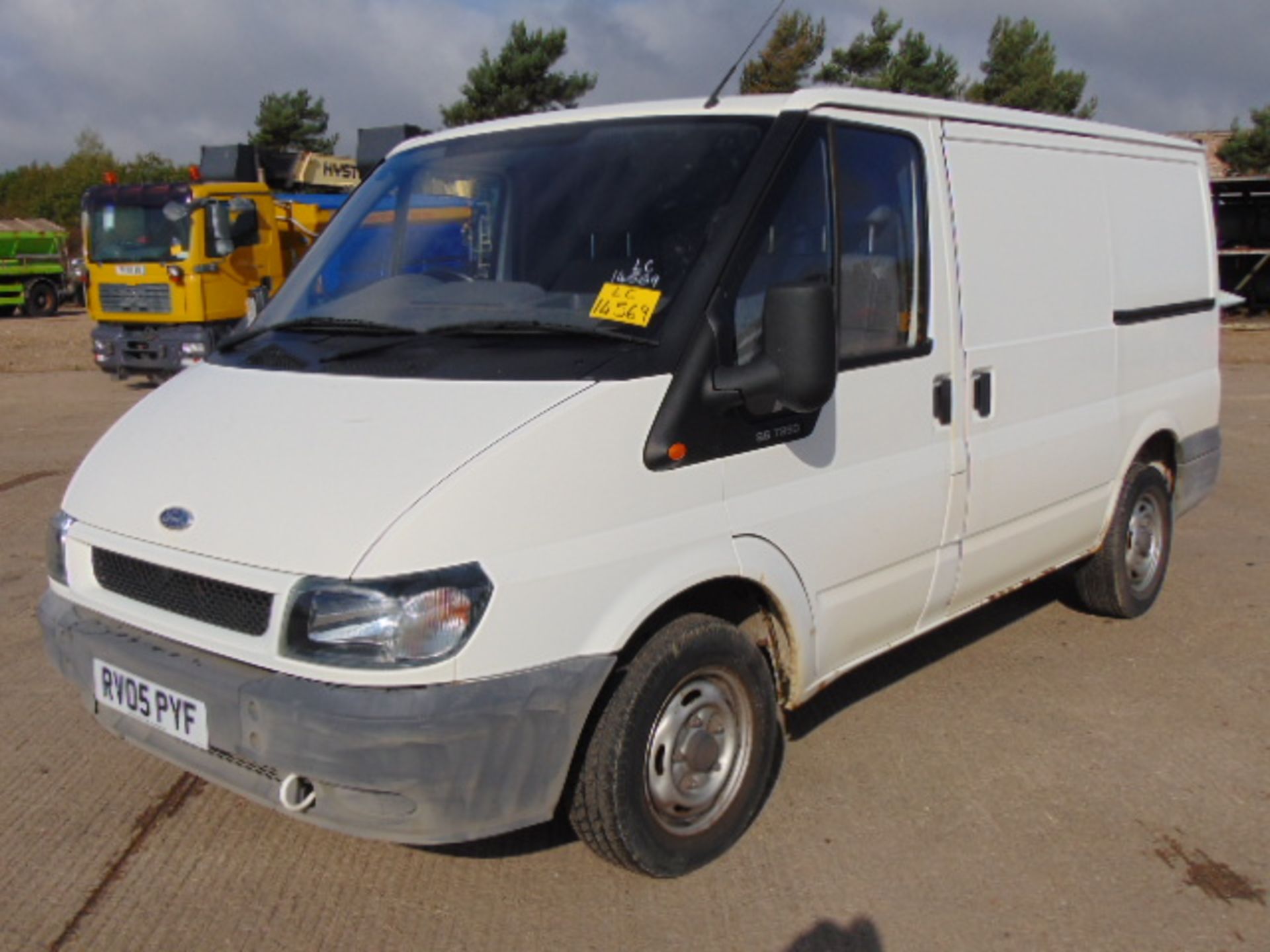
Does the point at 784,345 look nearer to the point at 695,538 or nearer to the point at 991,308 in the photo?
the point at 695,538

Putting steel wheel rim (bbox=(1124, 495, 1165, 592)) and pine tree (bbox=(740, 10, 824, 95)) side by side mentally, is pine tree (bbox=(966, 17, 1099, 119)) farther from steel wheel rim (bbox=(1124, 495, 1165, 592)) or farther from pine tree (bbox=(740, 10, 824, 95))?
steel wheel rim (bbox=(1124, 495, 1165, 592))

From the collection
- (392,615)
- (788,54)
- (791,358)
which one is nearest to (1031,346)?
(791,358)

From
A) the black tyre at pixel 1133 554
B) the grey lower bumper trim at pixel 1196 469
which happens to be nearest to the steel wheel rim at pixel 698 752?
the black tyre at pixel 1133 554

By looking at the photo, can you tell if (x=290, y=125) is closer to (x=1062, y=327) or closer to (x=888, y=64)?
(x=888, y=64)

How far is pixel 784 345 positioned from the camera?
10.8ft

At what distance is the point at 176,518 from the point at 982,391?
Answer: 2678 millimetres

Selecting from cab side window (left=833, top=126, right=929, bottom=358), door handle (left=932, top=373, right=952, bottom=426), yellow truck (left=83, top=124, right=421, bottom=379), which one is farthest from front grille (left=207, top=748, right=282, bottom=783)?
yellow truck (left=83, top=124, right=421, bottom=379)

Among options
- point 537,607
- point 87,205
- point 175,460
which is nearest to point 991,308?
point 537,607

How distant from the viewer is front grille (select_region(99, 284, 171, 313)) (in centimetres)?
1530

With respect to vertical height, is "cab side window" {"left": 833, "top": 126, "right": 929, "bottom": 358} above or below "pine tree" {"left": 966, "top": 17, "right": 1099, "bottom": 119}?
below

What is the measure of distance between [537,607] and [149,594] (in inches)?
43.5

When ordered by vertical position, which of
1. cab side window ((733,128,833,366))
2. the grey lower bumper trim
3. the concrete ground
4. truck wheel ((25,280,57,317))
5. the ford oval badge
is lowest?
the concrete ground

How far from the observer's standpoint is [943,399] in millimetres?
4117

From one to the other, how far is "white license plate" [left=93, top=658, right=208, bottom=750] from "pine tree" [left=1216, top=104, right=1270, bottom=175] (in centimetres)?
3288
